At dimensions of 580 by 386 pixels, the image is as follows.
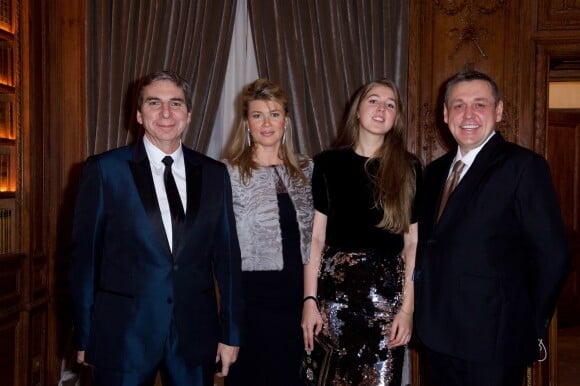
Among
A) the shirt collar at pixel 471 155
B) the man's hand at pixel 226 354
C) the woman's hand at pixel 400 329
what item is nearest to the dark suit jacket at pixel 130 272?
the man's hand at pixel 226 354

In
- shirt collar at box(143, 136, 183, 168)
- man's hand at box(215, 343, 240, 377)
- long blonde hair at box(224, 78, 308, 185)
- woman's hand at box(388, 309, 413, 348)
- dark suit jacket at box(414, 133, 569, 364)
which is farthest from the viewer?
long blonde hair at box(224, 78, 308, 185)

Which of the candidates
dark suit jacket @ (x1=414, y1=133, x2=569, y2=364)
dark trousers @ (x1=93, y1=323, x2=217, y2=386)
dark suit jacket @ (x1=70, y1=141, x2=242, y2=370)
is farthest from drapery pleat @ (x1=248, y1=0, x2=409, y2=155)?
dark trousers @ (x1=93, y1=323, x2=217, y2=386)

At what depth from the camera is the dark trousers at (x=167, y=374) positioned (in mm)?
1940

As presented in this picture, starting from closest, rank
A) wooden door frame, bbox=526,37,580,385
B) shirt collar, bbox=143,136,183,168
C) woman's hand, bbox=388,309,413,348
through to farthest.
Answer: shirt collar, bbox=143,136,183,168 < woman's hand, bbox=388,309,413,348 < wooden door frame, bbox=526,37,580,385

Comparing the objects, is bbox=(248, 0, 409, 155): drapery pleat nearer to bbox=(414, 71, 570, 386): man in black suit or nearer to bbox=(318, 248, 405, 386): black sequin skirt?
bbox=(318, 248, 405, 386): black sequin skirt

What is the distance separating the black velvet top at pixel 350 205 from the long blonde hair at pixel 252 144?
117 mm

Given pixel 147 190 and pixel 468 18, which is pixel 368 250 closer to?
pixel 147 190

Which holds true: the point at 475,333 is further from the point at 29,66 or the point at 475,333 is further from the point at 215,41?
the point at 29,66

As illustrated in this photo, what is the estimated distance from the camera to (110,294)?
196 centimetres

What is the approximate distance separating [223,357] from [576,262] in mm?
4574

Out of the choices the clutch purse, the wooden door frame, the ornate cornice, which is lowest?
the clutch purse

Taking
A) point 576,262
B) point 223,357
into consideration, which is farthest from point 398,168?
point 576,262

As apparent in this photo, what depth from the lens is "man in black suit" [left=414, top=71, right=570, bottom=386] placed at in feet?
6.31

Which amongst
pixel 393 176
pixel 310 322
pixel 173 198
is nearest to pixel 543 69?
pixel 393 176
